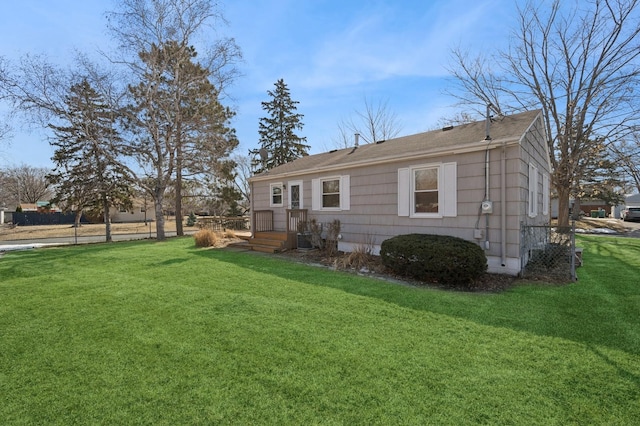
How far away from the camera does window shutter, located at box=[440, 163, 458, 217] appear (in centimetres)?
718

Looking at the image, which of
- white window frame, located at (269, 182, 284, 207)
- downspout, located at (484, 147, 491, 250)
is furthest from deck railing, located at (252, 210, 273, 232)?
downspout, located at (484, 147, 491, 250)

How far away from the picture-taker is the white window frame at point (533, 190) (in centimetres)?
790

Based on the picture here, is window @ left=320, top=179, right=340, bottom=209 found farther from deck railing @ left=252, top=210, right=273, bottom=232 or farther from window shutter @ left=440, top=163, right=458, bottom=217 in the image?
window shutter @ left=440, top=163, right=458, bottom=217

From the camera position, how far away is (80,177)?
735 inches

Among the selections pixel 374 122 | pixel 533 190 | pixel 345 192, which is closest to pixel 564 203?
pixel 533 190

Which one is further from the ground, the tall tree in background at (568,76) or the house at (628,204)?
the tall tree in background at (568,76)

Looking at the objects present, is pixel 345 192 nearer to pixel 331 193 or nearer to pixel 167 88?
pixel 331 193

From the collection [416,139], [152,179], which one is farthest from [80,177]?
[416,139]

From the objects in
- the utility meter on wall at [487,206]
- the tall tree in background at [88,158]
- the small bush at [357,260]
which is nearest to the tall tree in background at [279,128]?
the tall tree in background at [88,158]

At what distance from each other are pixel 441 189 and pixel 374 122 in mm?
18124

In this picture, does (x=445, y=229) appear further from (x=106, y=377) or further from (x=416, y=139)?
(x=106, y=377)

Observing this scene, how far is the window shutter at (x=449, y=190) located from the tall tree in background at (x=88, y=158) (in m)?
14.2

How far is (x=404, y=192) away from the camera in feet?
26.5

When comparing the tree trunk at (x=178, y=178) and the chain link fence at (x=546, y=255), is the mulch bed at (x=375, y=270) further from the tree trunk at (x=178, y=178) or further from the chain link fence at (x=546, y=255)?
the tree trunk at (x=178, y=178)
